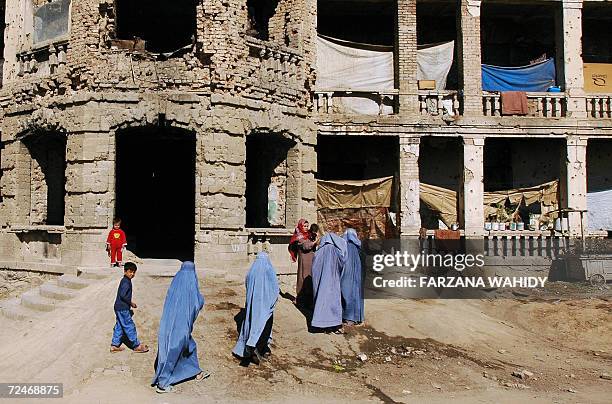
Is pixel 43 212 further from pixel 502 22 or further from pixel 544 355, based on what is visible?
pixel 502 22

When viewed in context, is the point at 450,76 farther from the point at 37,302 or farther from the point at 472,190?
the point at 37,302

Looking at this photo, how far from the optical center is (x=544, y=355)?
949cm

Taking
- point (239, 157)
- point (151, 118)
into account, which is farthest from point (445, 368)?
point (151, 118)

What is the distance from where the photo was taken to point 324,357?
823 centimetres

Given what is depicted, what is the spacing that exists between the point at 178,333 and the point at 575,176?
39.8 feet

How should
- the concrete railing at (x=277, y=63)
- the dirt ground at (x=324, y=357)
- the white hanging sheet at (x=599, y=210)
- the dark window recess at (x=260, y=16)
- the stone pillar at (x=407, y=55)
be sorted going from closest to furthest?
the dirt ground at (x=324, y=357) < the concrete railing at (x=277, y=63) < the dark window recess at (x=260, y=16) < the stone pillar at (x=407, y=55) < the white hanging sheet at (x=599, y=210)

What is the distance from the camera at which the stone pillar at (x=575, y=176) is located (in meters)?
14.8

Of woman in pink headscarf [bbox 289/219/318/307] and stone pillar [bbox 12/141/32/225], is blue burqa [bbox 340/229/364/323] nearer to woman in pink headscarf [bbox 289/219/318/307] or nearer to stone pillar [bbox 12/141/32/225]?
woman in pink headscarf [bbox 289/219/318/307]

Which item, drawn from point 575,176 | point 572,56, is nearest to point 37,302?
point 575,176

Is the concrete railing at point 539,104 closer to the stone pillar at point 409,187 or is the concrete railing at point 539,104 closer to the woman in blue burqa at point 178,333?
the stone pillar at point 409,187

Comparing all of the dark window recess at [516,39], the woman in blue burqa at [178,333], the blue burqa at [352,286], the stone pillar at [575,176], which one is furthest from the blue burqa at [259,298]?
the dark window recess at [516,39]

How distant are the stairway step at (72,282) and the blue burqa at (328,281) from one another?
14.3 feet

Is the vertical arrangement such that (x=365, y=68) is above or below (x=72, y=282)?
above

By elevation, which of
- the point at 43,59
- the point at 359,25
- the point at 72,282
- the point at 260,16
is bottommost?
the point at 72,282
